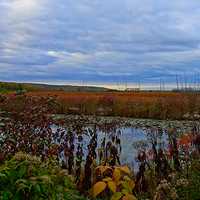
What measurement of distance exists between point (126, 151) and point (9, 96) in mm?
6306

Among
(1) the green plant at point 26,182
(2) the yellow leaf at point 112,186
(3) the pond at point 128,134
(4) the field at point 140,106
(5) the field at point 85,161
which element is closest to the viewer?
(1) the green plant at point 26,182

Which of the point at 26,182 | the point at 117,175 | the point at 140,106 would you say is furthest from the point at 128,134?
the point at 26,182

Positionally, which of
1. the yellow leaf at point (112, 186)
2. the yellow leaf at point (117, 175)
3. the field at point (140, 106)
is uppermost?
the yellow leaf at point (117, 175)

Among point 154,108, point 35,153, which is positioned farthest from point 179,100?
point 35,153

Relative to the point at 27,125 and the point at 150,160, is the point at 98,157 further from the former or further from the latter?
the point at 27,125

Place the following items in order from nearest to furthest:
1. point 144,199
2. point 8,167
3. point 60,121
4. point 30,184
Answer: point 30,184 → point 8,167 → point 144,199 → point 60,121

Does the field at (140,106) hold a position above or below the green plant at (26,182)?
below

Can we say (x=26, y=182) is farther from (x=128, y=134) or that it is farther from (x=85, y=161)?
(x=128, y=134)

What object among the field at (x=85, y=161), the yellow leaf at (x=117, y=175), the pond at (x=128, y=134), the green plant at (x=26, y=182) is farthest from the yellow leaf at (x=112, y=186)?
the pond at (x=128, y=134)

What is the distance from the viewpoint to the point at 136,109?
90.9 feet

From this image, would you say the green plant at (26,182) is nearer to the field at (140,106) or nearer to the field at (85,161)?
the field at (85,161)

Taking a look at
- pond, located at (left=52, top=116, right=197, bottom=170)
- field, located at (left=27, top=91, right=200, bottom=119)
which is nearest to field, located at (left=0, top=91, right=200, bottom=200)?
pond, located at (left=52, top=116, right=197, bottom=170)

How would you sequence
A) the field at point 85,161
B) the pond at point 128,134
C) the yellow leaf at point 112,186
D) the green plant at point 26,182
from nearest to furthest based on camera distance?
the green plant at point 26,182, the yellow leaf at point 112,186, the field at point 85,161, the pond at point 128,134

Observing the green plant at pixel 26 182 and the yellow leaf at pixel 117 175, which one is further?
the yellow leaf at pixel 117 175
